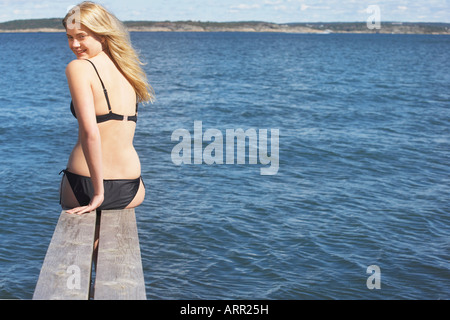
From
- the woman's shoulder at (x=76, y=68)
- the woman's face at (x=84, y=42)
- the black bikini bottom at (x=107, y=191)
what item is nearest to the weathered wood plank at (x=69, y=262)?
the black bikini bottom at (x=107, y=191)

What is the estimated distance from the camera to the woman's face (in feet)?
12.8

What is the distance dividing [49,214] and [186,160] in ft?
14.4

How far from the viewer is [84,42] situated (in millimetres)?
3926

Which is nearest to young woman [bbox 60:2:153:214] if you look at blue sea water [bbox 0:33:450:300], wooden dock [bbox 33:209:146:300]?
wooden dock [bbox 33:209:146:300]

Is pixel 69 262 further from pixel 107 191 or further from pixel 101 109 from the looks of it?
pixel 101 109

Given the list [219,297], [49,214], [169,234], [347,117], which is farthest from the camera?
[347,117]

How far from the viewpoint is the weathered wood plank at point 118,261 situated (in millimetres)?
2801

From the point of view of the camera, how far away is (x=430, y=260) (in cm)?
720

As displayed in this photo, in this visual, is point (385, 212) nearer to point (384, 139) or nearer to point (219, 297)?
point (219, 297)

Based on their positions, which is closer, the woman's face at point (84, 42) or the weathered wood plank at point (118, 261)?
the weathered wood plank at point (118, 261)

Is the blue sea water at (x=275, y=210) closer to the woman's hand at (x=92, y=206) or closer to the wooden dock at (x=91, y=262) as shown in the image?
the woman's hand at (x=92, y=206)
